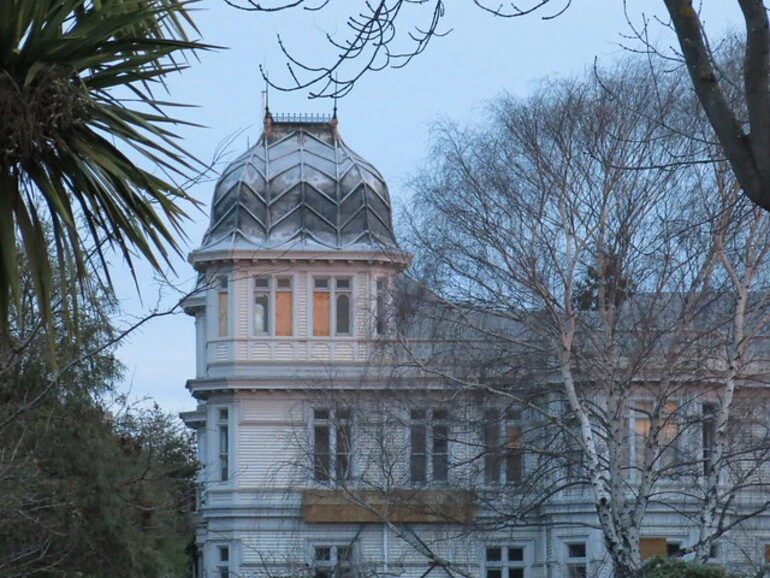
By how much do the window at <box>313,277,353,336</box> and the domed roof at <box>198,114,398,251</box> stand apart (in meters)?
1.19

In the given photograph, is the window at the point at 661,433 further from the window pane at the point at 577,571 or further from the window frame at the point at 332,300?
the window frame at the point at 332,300

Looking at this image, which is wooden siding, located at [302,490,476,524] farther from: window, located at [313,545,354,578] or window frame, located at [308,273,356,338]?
window frame, located at [308,273,356,338]

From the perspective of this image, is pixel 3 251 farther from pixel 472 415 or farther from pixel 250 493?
pixel 250 493

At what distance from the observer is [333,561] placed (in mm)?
48844

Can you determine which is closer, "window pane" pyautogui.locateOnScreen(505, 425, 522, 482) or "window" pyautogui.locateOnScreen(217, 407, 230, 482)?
"window pane" pyautogui.locateOnScreen(505, 425, 522, 482)

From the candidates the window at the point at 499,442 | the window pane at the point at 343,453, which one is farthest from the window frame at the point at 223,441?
the window at the point at 499,442

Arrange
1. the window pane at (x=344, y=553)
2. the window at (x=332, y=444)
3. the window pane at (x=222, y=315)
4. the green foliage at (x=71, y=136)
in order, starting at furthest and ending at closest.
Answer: the window pane at (x=222, y=315), the window pane at (x=344, y=553), the window at (x=332, y=444), the green foliage at (x=71, y=136)

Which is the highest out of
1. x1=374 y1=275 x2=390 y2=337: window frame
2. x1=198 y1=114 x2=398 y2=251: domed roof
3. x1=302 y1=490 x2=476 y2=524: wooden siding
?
x1=198 y1=114 x2=398 y2=251: domed roof

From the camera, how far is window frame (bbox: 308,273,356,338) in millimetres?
49406

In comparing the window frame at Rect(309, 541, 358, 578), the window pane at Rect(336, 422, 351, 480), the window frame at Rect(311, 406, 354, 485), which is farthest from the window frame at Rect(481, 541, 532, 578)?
the window pane at Rect(336, 422, 351, 480)

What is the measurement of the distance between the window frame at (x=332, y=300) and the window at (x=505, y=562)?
23.1ft

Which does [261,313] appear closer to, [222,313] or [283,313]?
[283,313]

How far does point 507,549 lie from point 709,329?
18551mm

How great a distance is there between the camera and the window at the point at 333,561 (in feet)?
139
